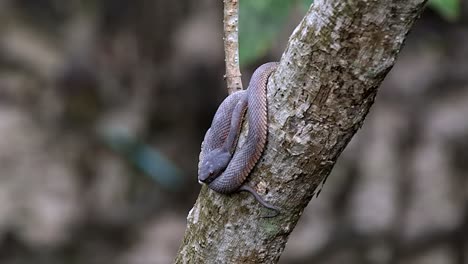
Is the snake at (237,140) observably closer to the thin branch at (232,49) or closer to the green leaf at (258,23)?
the thin branch at (232,49)

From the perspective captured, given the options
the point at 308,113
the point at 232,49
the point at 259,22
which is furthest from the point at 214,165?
the point at 259,22

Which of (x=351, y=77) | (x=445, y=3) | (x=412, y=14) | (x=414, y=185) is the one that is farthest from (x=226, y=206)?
(x=414, y=185)

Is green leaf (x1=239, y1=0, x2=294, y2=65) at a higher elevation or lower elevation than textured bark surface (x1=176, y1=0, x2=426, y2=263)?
higher

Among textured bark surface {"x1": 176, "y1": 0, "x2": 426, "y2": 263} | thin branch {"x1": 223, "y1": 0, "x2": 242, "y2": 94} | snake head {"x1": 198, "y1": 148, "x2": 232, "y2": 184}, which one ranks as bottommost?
textured bark surface {"x1": 176, "y1": 0, "x2": 426, "y2": 263}

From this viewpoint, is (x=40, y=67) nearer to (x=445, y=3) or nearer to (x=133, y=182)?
(x=133, y=182)

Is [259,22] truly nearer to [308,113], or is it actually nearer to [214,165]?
[214,165]

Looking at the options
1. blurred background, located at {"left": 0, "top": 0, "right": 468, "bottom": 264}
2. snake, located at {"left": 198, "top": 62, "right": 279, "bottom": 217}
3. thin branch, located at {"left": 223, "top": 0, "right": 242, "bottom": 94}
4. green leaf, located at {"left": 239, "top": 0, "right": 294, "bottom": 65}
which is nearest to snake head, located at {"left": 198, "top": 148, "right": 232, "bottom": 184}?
snake, located at {"left": 198, "top": 62, "right": 279, "bottom": 217}

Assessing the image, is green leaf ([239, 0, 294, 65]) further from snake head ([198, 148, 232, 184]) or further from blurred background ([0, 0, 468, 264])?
blurred background ([0, 0, 468, 264])
